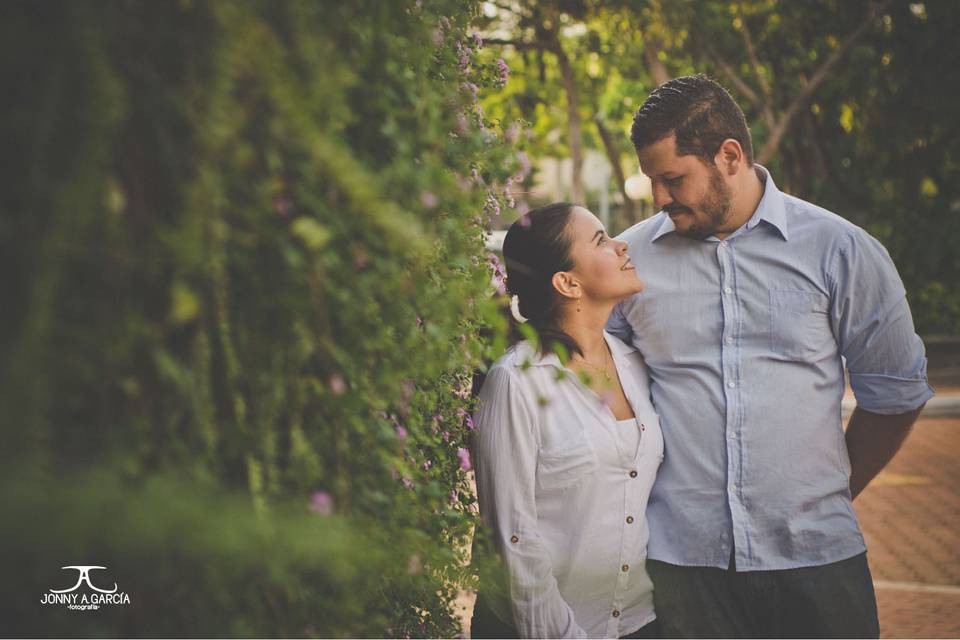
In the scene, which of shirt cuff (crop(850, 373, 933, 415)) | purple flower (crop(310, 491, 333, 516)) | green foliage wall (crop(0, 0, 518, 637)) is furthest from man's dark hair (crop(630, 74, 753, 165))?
purple flower (crop(310, 491, 333, 516))

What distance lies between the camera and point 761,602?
9.13ft

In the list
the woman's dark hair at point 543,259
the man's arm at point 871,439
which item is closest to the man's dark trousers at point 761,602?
the man's arm at point 871,439

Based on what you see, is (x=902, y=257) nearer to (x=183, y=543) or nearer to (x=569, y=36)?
(x=569, y=36)

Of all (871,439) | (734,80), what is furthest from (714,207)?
(734,80)

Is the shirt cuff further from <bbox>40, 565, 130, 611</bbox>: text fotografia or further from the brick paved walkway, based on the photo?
the brick paved walkway

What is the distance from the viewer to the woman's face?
9.58ft

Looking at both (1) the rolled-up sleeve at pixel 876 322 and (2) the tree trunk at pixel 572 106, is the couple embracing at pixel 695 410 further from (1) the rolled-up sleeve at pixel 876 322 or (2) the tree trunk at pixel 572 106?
(2) the tree trunk at pixel 572 106

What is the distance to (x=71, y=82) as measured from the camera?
37.6 inches

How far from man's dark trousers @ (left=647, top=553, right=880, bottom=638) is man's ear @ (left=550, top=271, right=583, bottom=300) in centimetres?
82

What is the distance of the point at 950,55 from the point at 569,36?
20.8 feet

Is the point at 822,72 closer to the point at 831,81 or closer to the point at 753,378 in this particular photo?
the point at 831,81

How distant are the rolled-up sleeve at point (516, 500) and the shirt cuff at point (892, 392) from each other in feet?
3.63

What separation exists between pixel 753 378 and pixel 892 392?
0.47m

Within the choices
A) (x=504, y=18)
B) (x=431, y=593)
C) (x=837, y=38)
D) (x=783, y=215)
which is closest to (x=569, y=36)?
(x=504, y=18)
